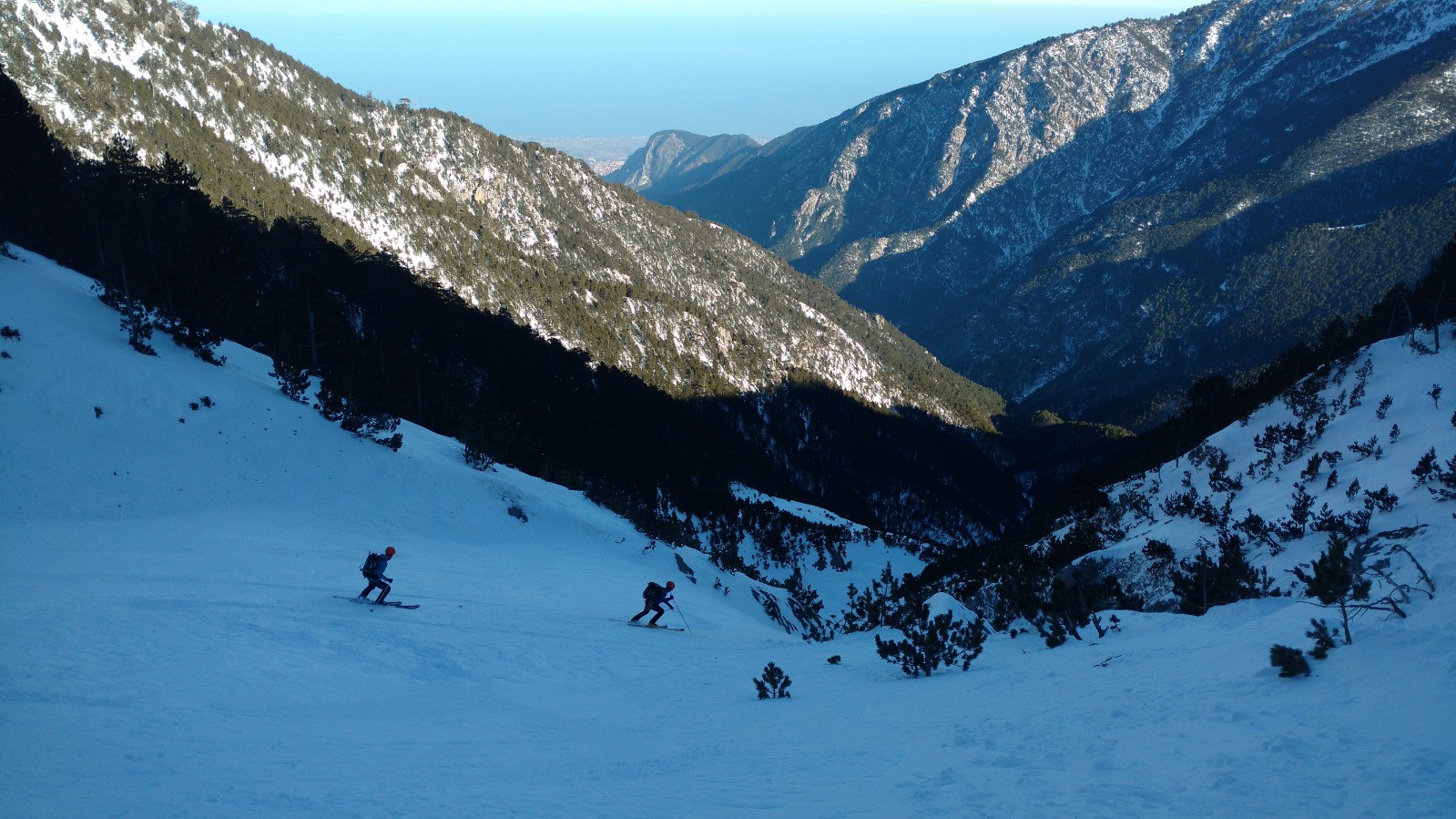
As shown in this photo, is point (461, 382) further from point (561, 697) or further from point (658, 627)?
point (561, 697)

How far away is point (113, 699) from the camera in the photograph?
992 cm

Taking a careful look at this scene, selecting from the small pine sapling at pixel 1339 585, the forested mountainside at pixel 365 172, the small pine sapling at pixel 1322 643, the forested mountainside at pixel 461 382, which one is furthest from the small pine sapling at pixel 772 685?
the forested mountainside at pixel 365 172

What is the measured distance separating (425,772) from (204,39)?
670 feet

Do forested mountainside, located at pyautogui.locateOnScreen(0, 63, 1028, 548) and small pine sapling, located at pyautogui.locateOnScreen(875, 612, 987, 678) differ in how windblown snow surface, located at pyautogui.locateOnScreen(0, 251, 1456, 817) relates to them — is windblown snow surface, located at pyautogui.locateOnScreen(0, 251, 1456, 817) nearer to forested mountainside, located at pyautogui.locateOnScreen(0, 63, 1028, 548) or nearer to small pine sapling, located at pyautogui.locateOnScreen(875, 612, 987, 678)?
small pine sapling, located at pyautogui.locateOnScreen(875, 612, 987, 678)

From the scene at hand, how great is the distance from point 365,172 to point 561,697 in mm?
161636

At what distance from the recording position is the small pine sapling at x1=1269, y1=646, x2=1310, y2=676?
31.3ft

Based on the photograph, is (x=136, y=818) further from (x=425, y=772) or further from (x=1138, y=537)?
(x=1138, y=537)

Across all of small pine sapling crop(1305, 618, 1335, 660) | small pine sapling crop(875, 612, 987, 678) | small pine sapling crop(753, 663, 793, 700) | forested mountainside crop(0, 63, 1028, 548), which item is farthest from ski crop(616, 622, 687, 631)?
forested mountainside crop(0, 63, 1028, 548)

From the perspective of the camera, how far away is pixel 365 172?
496 feet

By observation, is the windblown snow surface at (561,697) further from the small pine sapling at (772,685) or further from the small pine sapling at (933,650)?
the small pine sapling at (772,685)

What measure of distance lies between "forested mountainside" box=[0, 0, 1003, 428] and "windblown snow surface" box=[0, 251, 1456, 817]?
101353mm

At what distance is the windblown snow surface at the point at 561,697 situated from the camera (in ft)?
25.4

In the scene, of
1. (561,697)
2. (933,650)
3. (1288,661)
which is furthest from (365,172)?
(1288,661)

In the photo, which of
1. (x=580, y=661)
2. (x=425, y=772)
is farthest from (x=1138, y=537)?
(x=425, y=772)
